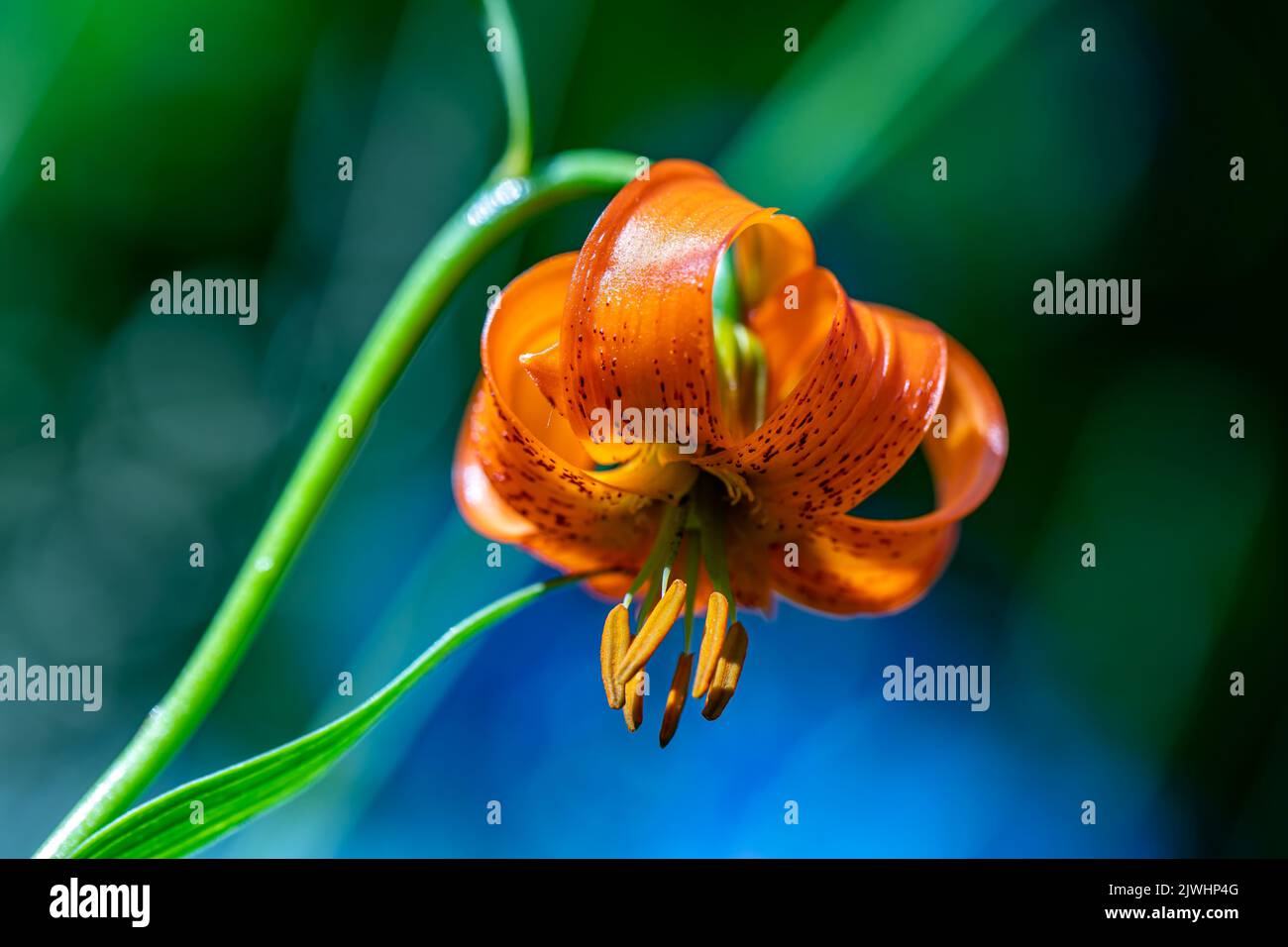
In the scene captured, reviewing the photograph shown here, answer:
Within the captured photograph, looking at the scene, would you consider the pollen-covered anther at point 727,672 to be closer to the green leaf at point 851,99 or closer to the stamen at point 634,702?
the stamen at point 634,702

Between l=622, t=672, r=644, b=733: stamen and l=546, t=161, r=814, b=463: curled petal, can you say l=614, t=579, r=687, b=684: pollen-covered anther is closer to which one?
l=622, t=672, r=644, b=733: stamen

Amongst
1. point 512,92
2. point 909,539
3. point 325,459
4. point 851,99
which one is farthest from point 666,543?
point 851,99

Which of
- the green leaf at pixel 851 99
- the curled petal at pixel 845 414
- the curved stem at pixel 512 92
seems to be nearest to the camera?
the curled petal at pixel 845 414

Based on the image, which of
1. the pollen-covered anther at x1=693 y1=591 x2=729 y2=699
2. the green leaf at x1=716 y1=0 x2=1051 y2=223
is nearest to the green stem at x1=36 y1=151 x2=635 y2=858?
the pollen-covered anther at x1=693 y1=591 x2=729 y2=699

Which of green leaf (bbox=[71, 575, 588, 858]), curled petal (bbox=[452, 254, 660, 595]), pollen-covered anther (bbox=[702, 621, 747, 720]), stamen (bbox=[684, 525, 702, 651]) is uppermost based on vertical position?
curled petal (bbox=[452, 254, 660, 595])

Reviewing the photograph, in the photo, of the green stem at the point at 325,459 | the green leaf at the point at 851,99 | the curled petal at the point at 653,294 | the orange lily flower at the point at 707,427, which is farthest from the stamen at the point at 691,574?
the green leaf at the point at 851,99

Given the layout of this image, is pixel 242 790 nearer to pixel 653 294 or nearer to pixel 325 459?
pixel 325 459
